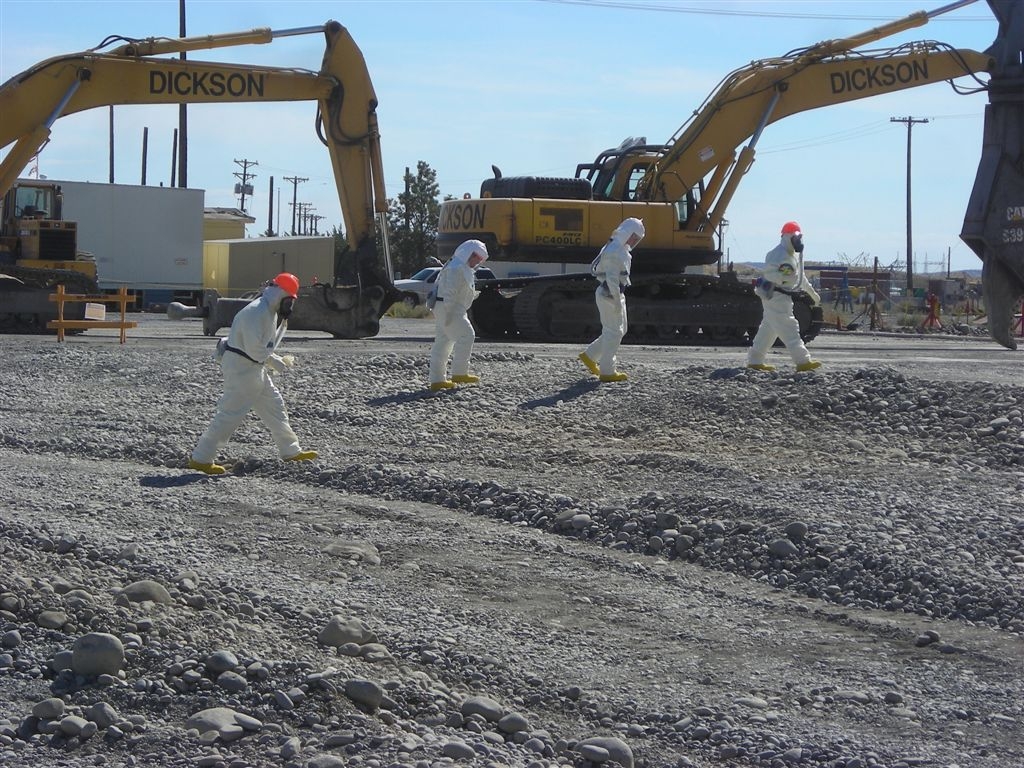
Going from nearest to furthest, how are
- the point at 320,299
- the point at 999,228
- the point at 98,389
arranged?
the point at 999,228, the point at 98,389, the point at 320,299

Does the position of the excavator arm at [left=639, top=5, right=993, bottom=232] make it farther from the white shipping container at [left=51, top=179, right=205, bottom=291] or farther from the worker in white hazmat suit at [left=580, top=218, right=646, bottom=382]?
the white shipping container at [left=51, top=179, right=205, bottom=291]

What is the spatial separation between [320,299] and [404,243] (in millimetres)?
38145

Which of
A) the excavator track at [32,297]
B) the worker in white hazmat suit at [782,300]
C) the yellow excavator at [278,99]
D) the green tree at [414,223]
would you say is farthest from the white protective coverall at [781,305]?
the green tree at [414,223]

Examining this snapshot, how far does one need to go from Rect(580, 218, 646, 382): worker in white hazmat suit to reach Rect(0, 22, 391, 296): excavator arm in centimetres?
760

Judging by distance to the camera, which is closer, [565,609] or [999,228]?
[565,609]

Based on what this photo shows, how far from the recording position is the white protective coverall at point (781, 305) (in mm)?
16156

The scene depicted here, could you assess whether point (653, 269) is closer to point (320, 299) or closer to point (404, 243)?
point (320, 299)

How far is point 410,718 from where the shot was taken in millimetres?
5691

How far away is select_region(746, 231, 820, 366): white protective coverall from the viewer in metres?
16.2

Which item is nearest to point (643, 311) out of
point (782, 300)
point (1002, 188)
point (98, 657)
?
point (782, 300)

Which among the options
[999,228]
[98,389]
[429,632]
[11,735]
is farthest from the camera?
[98,389]

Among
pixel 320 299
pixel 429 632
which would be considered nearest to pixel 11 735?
pixel 429 632

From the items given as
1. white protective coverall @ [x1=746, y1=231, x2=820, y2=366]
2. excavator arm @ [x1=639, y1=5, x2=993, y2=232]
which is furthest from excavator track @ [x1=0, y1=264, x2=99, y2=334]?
white protective coverall @ [x1=746, y1=231, x2=820, y2=366]

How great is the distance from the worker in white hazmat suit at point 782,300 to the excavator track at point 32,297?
1466 centimetres
